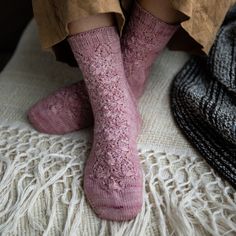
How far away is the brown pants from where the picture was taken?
618 mm

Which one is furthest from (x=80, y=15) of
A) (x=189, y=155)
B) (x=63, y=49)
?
(x=189, y=155)

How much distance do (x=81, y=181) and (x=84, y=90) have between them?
164mm

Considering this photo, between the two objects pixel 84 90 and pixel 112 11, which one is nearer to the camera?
pixel 112 11

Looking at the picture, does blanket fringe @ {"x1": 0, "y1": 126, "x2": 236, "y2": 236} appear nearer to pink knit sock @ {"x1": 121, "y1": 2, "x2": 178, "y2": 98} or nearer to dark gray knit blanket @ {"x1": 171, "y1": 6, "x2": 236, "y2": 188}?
dark gray knit blanket @ {"x1": 171, "y1": 6, "x2": 236, "y2": 188}

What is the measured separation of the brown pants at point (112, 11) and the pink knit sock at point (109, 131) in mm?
33

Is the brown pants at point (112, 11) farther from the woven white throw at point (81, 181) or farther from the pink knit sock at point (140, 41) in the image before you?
the woven white throw at point (81, 181)

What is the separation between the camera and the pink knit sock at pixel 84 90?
0.70 meters

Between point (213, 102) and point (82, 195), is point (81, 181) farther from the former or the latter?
point (213, 102)

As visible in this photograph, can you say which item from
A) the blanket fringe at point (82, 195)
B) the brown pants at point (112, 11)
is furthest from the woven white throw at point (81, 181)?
the brown pants at point (112, 11)

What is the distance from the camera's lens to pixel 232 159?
25.6 inches

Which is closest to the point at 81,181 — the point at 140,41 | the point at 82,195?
the point at 82,195

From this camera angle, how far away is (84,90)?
742mm

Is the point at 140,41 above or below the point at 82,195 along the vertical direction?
above

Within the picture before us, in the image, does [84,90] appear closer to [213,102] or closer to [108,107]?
[108,107]
